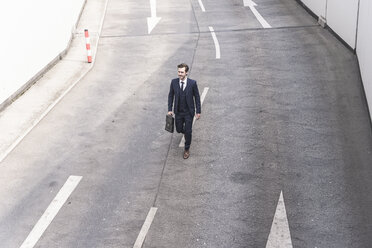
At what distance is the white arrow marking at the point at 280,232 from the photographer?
8.23m

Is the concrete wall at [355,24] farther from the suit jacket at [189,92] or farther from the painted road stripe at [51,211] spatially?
the painted road stripe at [51,211]

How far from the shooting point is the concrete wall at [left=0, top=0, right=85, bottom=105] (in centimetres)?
1391

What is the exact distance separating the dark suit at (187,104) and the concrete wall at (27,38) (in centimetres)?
575

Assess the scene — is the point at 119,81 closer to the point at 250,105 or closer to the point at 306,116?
the point at 250,105

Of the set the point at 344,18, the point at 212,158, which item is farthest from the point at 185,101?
the point at 344,18

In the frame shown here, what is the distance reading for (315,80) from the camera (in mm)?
14672

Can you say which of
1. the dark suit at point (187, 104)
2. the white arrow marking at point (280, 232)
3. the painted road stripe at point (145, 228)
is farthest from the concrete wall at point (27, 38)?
the white arrow marking at point (280, 232)

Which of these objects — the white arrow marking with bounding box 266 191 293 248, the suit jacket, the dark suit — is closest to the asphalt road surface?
the white arrow marking with bounding box 266 191 293 248

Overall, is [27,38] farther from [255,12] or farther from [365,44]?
[255,12]

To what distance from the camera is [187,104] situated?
10773mm

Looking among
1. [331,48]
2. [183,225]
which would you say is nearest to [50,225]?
[183,225]

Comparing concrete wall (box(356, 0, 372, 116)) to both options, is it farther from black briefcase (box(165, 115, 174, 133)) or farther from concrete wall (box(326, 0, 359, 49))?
black briefcase (box(165, 115, 174, 133))

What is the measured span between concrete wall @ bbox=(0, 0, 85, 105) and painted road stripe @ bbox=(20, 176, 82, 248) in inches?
189

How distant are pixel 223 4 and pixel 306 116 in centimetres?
1391
